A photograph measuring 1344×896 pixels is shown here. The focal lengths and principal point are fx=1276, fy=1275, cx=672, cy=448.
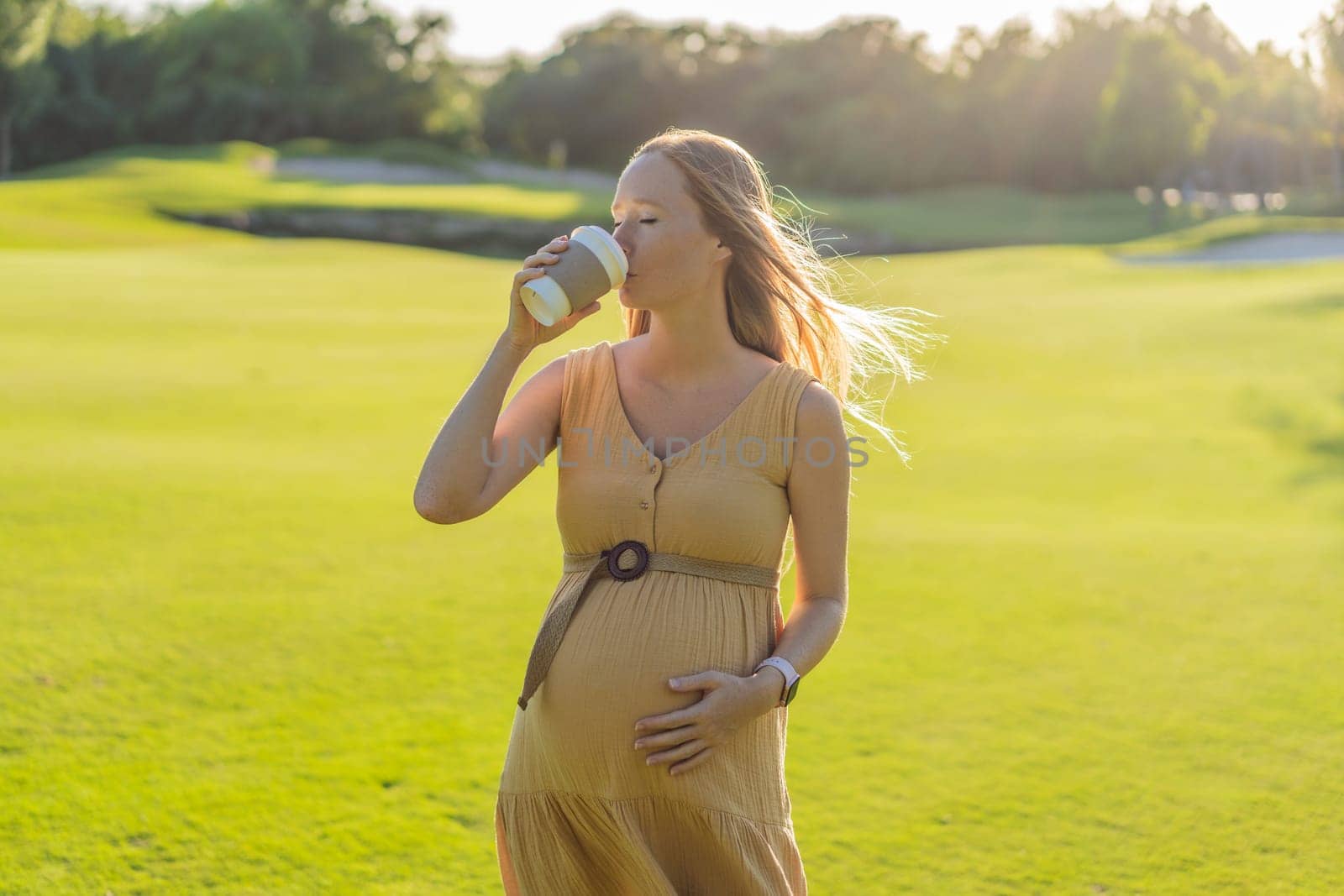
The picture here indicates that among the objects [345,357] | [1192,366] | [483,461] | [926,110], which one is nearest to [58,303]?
[345,357]

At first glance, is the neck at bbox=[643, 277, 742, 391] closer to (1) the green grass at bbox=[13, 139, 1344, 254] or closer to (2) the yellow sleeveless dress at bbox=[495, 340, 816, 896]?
(2) the yellow sleeveless dress at bbox=[495, 340, 816, 896]

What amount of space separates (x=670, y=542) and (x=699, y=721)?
0.90 feet

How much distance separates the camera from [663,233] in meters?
1.99

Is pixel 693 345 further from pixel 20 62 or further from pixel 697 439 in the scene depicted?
pixel 20 62

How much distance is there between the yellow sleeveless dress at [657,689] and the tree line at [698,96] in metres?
40.8

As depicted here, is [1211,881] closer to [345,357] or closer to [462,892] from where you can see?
→ [462,892]

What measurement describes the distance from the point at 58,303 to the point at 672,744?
13.3 m

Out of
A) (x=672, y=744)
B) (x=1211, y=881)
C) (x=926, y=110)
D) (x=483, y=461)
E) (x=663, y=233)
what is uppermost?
(x=926, y=110)

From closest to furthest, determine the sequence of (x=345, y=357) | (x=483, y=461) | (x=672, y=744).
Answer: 1. (x=672, y=744)
2. (x=483, y=461)
3. (x=345, y=357)

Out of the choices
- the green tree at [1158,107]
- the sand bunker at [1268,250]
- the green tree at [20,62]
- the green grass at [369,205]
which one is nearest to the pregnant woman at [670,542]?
the green grass at [369,205]

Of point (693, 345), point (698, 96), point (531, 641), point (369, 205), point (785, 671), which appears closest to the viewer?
point (785, 671)

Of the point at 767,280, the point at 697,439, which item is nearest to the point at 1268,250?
the point at 767,280

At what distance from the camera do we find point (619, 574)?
1984 mm

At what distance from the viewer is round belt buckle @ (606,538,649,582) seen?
1980mm
